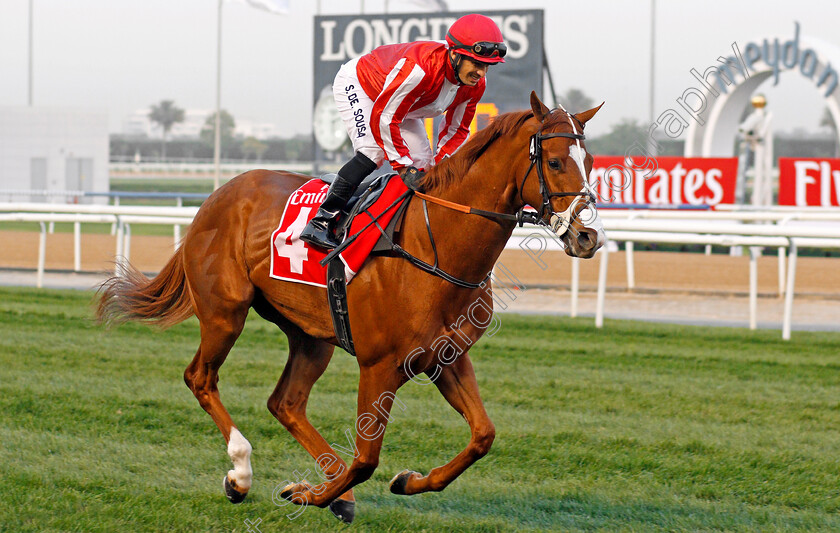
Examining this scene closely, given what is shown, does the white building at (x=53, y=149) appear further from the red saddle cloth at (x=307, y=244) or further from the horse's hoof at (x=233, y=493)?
the horse's hoof at (x=233, y=493)

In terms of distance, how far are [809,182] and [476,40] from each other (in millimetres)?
11989

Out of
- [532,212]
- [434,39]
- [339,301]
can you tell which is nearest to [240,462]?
[339,301]

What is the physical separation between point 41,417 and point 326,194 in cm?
212

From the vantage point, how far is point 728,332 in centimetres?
741

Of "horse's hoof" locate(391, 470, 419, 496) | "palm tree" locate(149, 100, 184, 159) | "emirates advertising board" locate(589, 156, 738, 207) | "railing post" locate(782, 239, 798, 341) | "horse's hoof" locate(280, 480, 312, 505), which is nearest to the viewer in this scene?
"horse's hoof" locate(391, 470, 419, 496)

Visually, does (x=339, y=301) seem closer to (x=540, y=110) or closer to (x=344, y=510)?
(x=344, y=510)

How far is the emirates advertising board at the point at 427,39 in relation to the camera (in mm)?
10766

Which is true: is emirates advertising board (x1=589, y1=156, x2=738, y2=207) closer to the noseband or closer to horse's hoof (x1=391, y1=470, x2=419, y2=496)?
horse's hoof (x1=391, y1=470, x2=419, y2=496)

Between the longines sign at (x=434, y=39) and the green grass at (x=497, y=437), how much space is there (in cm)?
442

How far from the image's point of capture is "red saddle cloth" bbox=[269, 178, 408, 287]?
329 cm

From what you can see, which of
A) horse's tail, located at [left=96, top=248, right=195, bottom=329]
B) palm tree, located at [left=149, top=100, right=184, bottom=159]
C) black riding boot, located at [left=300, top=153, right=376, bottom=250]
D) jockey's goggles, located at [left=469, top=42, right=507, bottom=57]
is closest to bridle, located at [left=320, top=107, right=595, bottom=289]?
black riding boot, located at [left=300, top=153, right=376, bottom=250]

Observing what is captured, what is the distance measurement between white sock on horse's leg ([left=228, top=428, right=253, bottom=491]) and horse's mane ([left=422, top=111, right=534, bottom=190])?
1.23 m

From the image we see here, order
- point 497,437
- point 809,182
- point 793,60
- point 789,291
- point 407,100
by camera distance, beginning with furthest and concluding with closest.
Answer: point 793,60, point 809,182, point 789,291, point 497,437, point 407,100

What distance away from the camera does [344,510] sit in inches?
135
